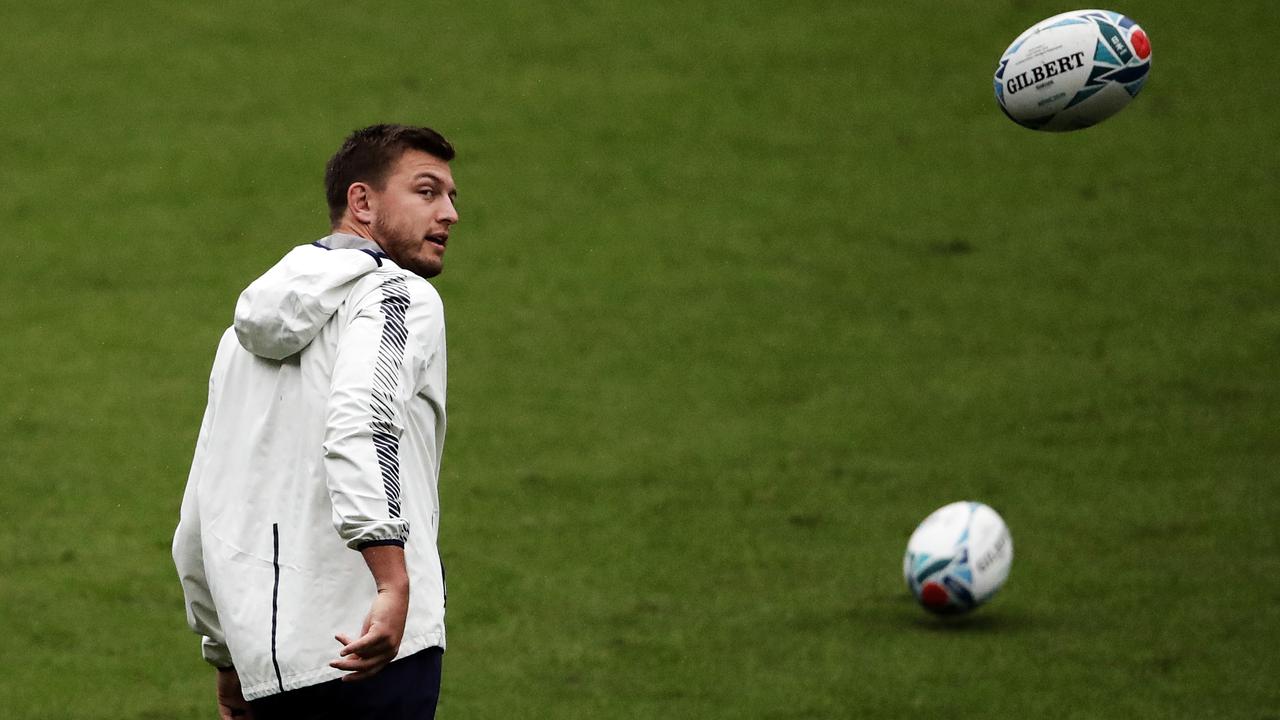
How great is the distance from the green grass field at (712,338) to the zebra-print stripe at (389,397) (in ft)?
12.1

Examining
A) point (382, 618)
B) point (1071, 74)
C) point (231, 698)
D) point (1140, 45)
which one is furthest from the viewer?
point (1140, 45)

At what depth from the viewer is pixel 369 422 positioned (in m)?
2.86

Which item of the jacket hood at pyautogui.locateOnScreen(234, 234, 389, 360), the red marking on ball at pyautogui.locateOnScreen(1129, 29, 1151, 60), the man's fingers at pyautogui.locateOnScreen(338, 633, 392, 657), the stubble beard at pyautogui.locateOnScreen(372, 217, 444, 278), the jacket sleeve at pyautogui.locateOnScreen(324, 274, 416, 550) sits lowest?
the man's fingers at pyautogui.locateOnScreen(338, 633, 392, 657)

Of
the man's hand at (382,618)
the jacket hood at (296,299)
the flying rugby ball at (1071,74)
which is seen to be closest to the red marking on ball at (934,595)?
the flying rugby ball at (1071,74)

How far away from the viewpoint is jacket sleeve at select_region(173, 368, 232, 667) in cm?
326

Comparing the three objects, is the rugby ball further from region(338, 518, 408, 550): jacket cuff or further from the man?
region(338, 518, 408, 550): jacket cuff

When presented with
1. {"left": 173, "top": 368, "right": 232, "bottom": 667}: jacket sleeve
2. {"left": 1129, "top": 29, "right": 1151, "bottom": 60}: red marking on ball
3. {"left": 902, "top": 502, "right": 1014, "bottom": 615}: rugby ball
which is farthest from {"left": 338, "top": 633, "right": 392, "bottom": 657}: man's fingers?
{"left": 902, "top": 502, "right": 1014, "bottom": 615}: rugby ball

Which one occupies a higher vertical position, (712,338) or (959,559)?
(712,338)

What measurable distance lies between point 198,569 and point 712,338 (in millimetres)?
8296

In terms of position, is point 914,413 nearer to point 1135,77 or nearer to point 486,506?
point 486,506

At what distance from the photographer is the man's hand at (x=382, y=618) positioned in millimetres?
2777

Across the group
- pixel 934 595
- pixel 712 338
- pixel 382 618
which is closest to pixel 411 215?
pixel 382 618

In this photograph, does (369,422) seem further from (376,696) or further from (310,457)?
(376,696)

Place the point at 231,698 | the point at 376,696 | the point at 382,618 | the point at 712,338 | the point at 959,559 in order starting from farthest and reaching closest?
the point at 712,338 < the point at 959,559 < the point at 231,698 < the point at 376,696 < the point at 382,618
